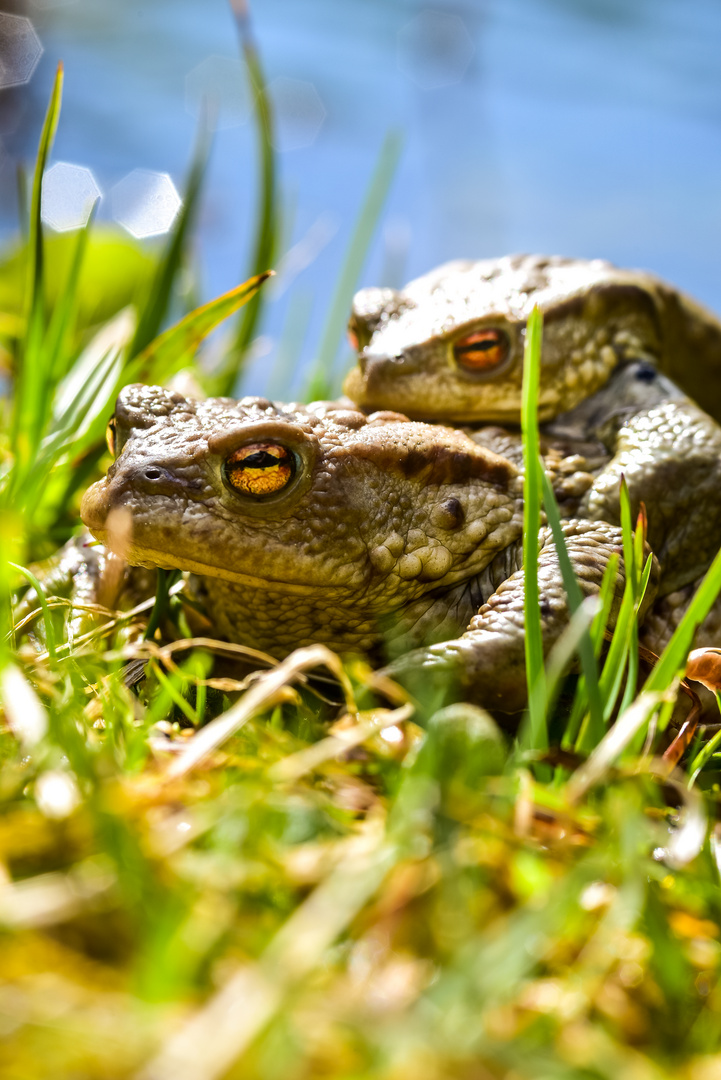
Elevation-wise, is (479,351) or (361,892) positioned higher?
(479,351)

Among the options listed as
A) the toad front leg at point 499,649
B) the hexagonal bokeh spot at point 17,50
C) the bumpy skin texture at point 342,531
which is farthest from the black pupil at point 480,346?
the hexagonal bokeh spot at point 17,50

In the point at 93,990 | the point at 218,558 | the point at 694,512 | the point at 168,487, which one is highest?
the point at 168,487

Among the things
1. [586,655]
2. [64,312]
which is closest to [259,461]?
[586,655]

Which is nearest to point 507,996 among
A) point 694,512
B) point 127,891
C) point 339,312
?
point 127,891

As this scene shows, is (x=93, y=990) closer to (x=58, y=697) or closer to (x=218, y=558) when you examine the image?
(x=58, y=697)

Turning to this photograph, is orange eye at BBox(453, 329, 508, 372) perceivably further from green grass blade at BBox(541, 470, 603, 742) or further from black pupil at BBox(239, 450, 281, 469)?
green grass blade at BBox(541, 470, 603, 742)

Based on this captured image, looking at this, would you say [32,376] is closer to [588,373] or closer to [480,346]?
[480,346]

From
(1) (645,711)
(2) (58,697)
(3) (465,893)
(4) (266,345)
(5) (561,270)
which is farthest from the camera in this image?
(4) (266,345)
